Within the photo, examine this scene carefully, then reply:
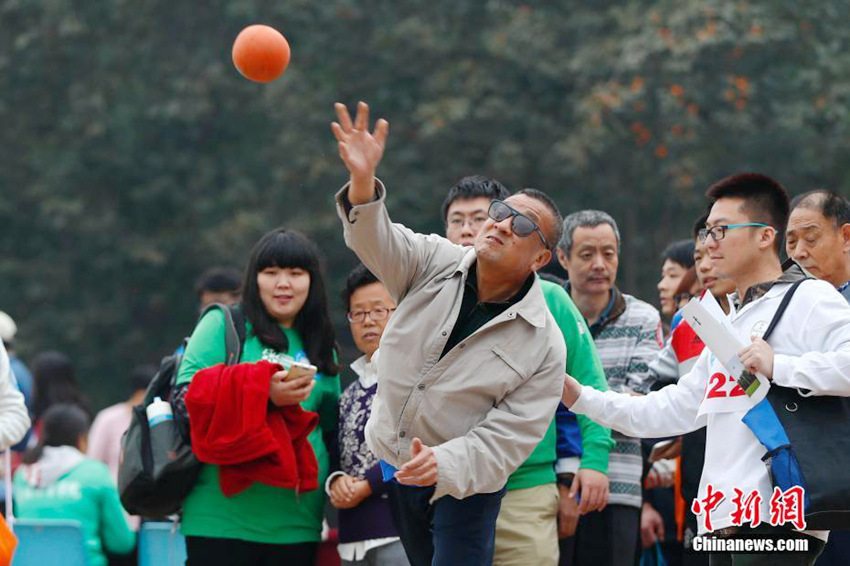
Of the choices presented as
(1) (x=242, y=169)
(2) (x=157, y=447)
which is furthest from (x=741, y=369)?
(1) (x=242, y=169)

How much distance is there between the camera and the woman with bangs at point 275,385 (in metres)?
5.75

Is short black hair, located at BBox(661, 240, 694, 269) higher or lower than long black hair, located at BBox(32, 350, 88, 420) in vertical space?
higher

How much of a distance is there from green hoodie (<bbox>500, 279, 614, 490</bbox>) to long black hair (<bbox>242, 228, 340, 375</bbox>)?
3.55 ft

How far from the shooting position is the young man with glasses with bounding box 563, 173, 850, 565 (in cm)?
432

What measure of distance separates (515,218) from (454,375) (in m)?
0.61

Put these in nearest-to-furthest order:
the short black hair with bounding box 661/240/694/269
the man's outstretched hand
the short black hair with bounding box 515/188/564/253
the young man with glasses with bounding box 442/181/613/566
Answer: the man's outstretched hand, the short black hair with bounding box 515/188/564/253, the young man with glasses with bounding box 442/181/613/566, the short black hair with bounding box 661/240/694/269

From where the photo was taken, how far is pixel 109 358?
2244 cm

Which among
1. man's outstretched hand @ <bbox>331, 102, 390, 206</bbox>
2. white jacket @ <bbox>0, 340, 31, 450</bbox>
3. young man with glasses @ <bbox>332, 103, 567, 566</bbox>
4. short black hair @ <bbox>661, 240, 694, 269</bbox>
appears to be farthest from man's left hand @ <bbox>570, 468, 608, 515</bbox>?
white jacket @ <bbox>0, 340, 31, 450</bbox>

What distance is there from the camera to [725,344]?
4461 millimetres

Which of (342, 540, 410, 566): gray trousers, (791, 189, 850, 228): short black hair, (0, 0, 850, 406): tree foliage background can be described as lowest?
(342, 540, 410, 566): gray trousers

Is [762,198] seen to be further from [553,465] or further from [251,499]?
[251,499]

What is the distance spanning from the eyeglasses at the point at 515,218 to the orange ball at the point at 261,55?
163cm

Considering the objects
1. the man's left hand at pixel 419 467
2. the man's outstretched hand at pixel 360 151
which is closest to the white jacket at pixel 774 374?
the man's left hand at pixel 419 467

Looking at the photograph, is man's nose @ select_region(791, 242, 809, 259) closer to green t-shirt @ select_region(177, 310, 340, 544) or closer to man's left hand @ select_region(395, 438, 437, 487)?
man's left hand @ select_region(395, 438, 437, 487)
